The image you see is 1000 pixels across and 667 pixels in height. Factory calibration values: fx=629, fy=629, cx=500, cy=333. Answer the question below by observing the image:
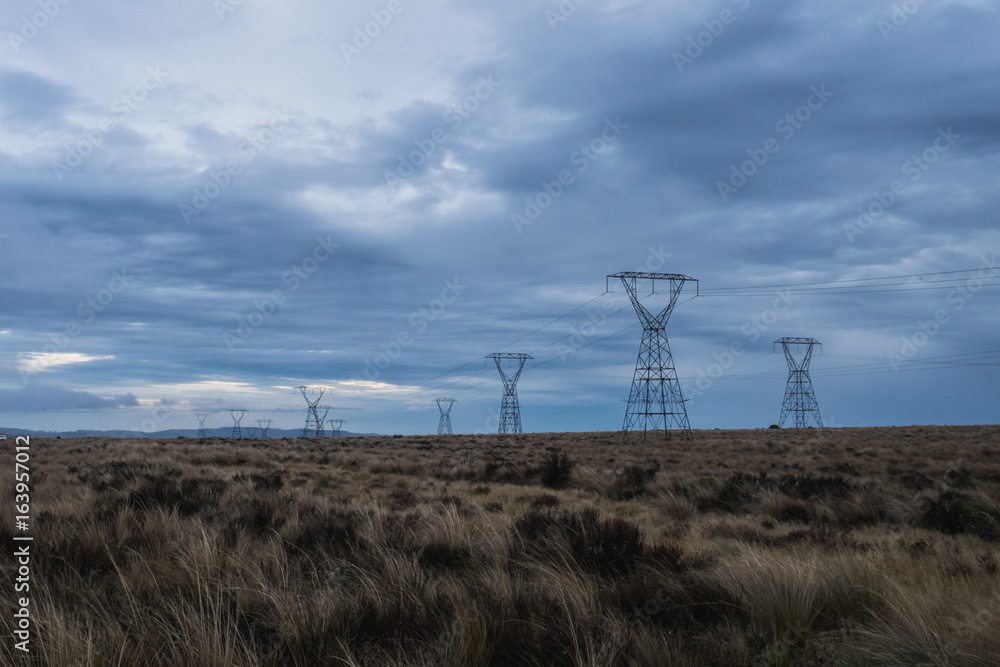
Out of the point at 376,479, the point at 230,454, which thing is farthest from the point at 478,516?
the point at 230,454

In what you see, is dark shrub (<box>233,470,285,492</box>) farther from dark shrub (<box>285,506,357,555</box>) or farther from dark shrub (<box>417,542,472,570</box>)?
dark shrub (<box>417,542,472,570</box>)

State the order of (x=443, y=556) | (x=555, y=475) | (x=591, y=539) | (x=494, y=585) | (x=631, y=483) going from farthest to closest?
(x=555, y=475), (x=631, y=483), (x=443, y=556), (x=591, y=539), (x=494, y=585)

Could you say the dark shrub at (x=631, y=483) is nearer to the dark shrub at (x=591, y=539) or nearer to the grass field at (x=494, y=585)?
the grass field at (x=494, y=585)

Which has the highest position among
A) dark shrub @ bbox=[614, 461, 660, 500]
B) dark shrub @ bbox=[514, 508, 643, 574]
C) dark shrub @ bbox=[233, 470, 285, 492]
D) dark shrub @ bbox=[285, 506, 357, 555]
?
dark shrub @ bbox=[514, 508, 643, 574]

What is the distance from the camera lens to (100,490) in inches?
577

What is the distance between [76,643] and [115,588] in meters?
2.43

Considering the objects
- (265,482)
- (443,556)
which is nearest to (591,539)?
(443,556)

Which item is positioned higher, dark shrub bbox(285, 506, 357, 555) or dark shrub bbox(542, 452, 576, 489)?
dark shrub bbox(285, 506, 357, 555)

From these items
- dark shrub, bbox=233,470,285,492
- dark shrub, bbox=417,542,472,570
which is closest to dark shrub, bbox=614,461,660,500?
dark shrub, bbox=233,470,285,492

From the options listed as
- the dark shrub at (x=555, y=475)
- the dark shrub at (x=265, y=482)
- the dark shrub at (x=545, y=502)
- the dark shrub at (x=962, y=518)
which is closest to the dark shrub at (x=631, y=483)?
the dark shrub at (x=555, y=475)

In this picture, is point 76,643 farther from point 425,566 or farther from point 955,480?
point 955,480

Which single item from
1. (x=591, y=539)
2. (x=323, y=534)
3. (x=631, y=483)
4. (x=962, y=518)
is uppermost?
(x=591, y=539)

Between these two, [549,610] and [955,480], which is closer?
[549,610]

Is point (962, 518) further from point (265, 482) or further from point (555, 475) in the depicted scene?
point (265, 482)
